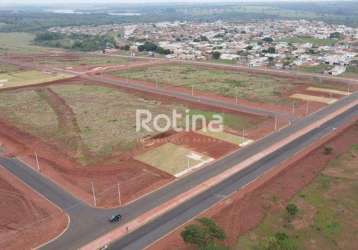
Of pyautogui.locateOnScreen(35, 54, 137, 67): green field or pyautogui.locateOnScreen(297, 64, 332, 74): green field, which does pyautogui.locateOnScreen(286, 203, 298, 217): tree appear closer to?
pyautogui.locateOnScreen(297, 64, 332, 74): green field

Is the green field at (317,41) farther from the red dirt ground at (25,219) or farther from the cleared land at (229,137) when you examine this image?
the red dirt ground at (25,219)

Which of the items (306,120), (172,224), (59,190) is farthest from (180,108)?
(172,224)

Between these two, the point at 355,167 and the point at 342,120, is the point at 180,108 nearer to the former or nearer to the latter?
the point at 342,120

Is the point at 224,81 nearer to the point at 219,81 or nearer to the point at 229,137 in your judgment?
the point at 219,81

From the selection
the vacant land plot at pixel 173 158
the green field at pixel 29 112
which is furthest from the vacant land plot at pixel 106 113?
the green field at pixel 29 112

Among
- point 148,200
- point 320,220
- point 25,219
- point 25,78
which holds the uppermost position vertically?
point 25,78

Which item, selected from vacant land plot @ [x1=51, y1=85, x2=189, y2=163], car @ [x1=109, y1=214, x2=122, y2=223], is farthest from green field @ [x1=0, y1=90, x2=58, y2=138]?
car @ [x1=109, y1=214, x2=122, y2=223]

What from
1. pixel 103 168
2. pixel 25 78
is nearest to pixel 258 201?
pixel 103 168
